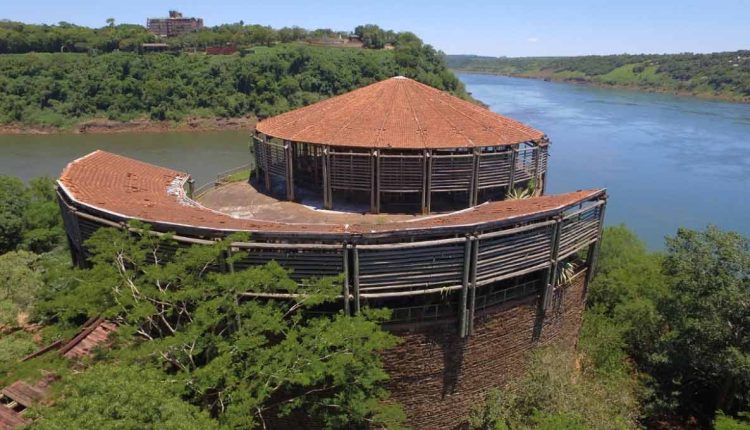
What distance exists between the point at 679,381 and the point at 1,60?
10583 cm

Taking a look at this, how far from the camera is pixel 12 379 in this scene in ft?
38.4

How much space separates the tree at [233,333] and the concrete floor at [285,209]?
6.75 m

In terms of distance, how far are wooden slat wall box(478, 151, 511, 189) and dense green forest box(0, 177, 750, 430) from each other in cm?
680

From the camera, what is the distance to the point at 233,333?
13.4 m

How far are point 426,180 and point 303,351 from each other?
10.5m

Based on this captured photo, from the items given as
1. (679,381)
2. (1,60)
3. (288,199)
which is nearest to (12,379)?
(288,199)

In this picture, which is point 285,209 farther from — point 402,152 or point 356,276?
point 356,276

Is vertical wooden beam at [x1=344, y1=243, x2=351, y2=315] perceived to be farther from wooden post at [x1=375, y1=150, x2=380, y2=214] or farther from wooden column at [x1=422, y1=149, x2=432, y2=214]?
wooden column at [x1=422, y1=149, x2=432, y2=214]

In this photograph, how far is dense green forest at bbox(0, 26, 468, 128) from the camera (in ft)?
263

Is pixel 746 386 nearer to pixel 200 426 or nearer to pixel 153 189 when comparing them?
pixel 200 426

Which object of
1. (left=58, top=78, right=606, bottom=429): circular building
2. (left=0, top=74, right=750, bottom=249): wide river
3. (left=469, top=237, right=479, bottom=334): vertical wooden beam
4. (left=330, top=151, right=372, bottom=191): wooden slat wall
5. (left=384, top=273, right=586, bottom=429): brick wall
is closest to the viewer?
(left=58, top=78, right=606, bottom=429): circular building

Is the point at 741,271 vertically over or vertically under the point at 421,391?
over

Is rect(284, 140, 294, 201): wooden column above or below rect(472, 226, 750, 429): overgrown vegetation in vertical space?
above

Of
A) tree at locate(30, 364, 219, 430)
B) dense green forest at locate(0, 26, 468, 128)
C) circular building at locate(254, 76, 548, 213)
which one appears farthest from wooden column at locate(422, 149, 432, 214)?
dense green forest at locate(0, 26, 468, 128)
